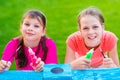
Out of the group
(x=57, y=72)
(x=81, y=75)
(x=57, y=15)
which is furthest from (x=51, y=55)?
(x=57, y=15)

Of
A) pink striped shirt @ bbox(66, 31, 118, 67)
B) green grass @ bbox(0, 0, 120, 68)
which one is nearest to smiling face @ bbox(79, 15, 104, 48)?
pink striped shirt @ bbox(66, 31, 118, 67)

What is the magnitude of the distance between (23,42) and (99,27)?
653mm

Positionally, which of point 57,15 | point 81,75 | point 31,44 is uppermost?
point 57,15

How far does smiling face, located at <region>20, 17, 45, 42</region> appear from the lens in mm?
3221

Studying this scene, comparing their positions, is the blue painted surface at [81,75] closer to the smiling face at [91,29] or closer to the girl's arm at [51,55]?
the smiling face at [91,29]

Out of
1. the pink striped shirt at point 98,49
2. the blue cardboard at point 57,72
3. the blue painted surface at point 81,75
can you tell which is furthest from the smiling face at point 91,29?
the blue cardboard at point 57,72

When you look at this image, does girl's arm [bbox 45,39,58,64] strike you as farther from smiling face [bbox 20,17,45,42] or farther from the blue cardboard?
the blue cardboard

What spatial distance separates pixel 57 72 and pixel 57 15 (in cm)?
404

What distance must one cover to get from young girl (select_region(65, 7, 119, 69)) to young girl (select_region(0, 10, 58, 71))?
7.9 inches

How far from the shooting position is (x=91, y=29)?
3135mm

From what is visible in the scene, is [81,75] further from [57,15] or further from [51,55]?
[57,15]

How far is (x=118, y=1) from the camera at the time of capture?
23.1 feet

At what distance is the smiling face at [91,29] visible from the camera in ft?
10.3

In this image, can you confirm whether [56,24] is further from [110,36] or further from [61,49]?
[110,36]
